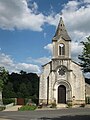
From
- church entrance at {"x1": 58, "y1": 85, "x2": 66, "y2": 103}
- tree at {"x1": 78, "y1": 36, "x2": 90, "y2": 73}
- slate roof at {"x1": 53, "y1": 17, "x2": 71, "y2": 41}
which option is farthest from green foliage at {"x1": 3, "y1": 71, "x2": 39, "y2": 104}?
tree at {"x1": 78, "y1": 36, "x2": 90, "y2": 73}

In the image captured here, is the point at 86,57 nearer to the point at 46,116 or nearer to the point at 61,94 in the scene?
the point at 46,116

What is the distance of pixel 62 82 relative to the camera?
48125mm

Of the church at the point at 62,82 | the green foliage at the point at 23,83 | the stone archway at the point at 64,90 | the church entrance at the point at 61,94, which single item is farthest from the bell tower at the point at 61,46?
the green foliage at the point at 23,83

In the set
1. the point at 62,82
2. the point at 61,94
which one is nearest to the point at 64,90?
the point at 61,94

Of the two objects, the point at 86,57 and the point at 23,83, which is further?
the point at 23,83

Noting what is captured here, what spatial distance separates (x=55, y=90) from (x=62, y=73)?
3.31 m

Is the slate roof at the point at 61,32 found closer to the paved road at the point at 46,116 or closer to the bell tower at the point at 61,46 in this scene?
the bell tower at the point at 61,46

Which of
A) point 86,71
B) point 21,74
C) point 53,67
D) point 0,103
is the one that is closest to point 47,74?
point 53,67

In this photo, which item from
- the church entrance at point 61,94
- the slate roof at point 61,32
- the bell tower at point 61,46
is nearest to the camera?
the church entrance at point 61,94

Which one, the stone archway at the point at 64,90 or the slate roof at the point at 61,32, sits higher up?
the slate roof at the point at 61,32

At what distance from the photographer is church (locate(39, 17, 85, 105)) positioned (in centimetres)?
4762

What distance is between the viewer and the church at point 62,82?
156ft

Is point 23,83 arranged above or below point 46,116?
above

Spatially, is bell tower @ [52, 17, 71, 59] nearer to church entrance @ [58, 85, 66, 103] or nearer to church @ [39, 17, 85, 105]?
church @ [39, 17, 85, 105]
